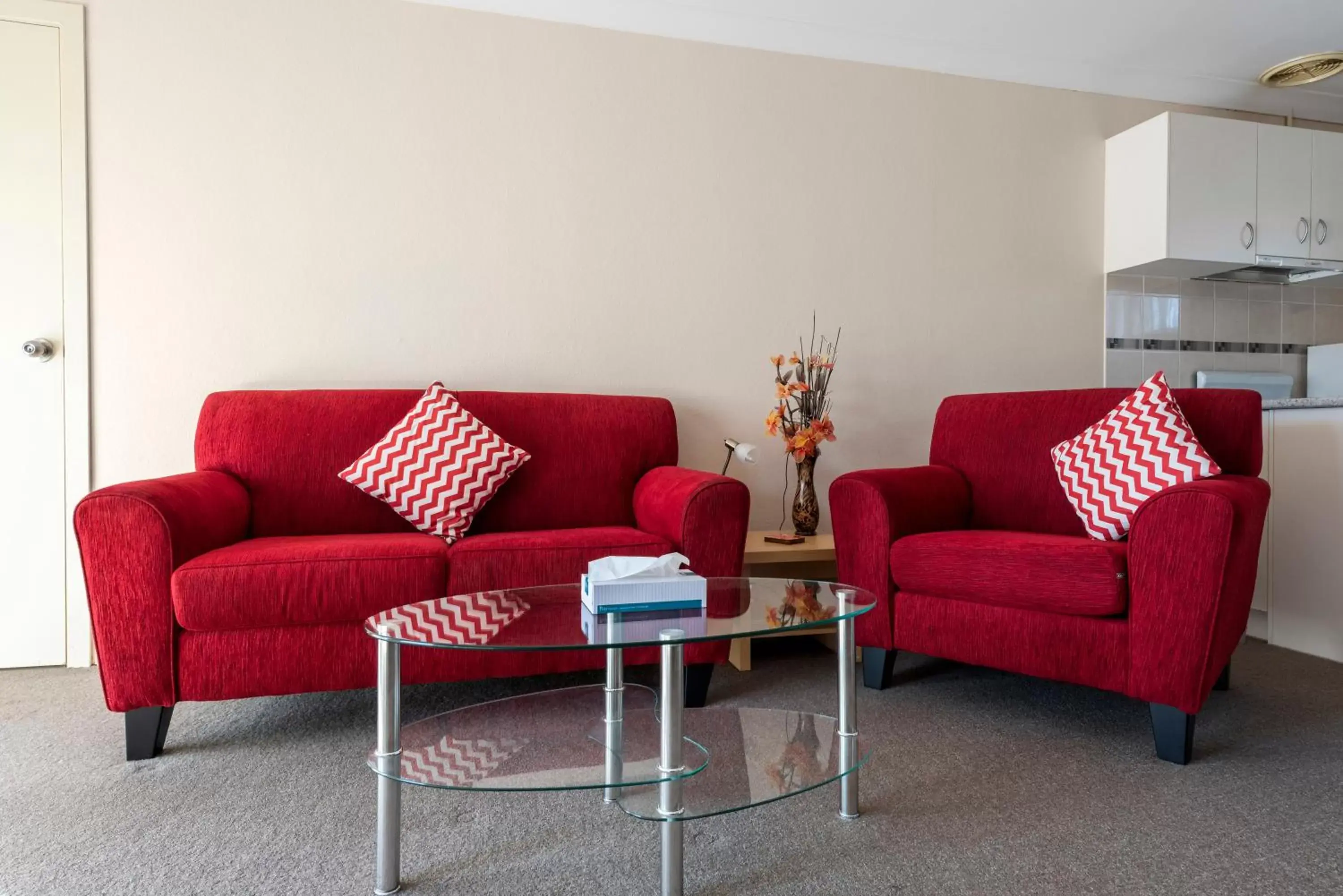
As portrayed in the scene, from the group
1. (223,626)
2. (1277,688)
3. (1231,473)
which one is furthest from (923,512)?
(223,626)

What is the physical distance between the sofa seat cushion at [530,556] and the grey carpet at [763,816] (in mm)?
413

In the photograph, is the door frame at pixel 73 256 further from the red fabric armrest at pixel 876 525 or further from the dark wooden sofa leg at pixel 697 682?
the red fabric armrest at pixel 876 525

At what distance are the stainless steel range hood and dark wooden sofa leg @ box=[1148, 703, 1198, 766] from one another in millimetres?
2367

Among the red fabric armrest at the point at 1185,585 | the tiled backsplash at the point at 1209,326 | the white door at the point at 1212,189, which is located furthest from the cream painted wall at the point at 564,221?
the red fabric armrest at the point at 1185,585

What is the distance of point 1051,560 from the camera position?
2051 millimetres

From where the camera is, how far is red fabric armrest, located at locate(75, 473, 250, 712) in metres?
1.89

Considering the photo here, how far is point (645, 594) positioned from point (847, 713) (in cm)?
43

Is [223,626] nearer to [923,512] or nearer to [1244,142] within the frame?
[923,512]

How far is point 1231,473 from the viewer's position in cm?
243

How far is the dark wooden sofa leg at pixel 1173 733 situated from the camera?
75.4 inches

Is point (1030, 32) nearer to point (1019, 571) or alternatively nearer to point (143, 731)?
point (1019, 571)

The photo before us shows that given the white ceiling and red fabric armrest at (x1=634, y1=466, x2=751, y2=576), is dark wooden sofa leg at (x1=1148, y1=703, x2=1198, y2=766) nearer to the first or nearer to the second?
red fabric armrest at (x1=634, y1=466, x2=751, y2=576)

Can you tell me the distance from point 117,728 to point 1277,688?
309 cm

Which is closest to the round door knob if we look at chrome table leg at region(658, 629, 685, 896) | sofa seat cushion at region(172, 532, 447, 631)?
sofa seat cushion at region(172, 532, 447, 631)
